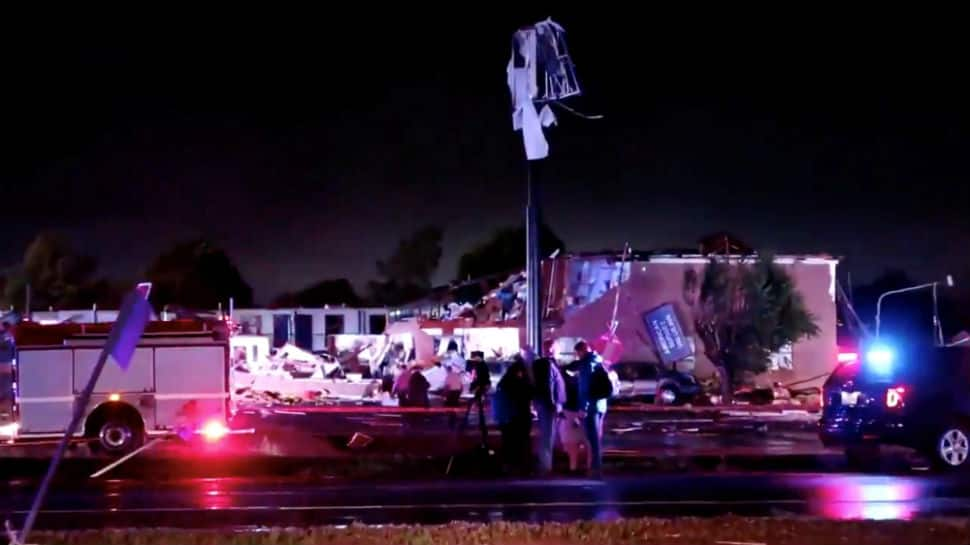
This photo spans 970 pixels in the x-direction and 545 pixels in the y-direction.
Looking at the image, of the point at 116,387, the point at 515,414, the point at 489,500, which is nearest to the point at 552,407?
the point at 515,414

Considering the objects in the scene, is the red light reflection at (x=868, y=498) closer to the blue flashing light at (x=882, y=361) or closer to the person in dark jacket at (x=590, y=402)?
the blue flashing light at (x=882, y=361)

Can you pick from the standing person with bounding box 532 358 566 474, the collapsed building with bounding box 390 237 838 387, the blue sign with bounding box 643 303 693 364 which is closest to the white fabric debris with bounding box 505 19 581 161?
the standing person with bounding box 532 358 566 474

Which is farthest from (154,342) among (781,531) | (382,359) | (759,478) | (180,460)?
(382,359)

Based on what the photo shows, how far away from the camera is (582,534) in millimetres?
11523

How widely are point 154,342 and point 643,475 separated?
9.16 meters

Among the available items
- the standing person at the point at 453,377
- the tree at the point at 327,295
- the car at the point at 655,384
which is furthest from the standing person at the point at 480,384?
the tree at the point at 327,295

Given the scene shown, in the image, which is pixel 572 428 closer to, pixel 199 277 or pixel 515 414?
pixel 515 414

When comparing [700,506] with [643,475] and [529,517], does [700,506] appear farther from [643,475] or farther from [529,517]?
[643,475]

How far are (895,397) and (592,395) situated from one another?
14.5ft

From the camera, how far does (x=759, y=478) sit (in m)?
18.1

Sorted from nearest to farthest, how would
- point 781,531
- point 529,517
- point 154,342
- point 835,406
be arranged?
point 781,531
point 529,517
point 835,406
point 154,342

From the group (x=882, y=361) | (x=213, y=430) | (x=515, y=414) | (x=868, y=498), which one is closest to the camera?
(x=868, y=498)

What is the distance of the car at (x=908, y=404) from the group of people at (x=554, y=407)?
3601mm

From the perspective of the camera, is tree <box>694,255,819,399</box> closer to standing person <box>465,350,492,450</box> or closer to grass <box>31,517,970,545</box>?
standing person <box>465,350,492,450</box>
